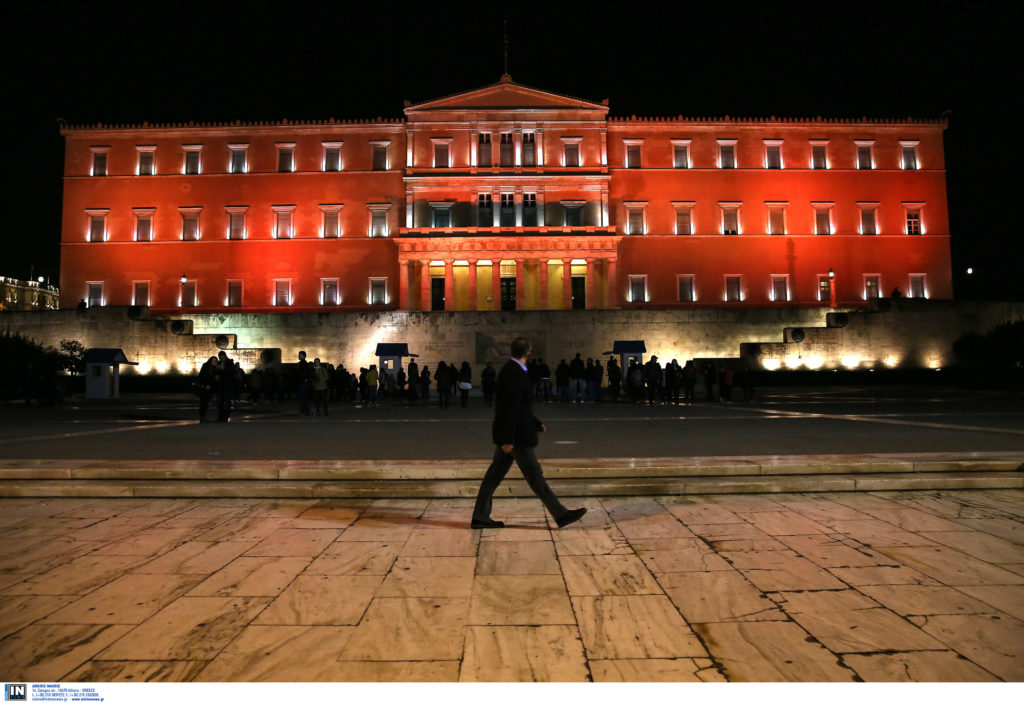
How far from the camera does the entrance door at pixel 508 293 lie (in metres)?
40.0

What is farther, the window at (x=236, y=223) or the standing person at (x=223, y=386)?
the window at (x=236, y=223)

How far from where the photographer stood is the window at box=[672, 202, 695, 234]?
4128 cm

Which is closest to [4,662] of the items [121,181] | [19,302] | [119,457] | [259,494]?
[259,494]

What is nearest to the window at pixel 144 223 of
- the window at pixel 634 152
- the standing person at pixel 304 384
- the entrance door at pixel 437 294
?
the entrance door at pixel 437 294

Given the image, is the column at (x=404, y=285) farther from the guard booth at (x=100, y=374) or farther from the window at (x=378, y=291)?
the guard booth at (x=100, y=374)

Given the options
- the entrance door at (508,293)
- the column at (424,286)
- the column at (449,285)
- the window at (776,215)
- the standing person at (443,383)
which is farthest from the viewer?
the window at (776,215)

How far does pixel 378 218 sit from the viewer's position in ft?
136

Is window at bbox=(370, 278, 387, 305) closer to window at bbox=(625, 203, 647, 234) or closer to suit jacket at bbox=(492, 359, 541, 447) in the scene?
window at bbox=(625, 203, 647, 234)

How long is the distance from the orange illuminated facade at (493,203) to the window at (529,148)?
10 centimetres

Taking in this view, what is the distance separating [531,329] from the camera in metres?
31.5

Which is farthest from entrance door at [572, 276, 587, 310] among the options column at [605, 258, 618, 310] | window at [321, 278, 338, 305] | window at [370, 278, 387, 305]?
window at [321, 278, 338, 305]

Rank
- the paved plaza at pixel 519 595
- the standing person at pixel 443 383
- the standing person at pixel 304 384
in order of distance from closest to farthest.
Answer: the paved plaza at pixel 519 595 → the standing person at pixel 304 384 → the standing person at pixel 443 383

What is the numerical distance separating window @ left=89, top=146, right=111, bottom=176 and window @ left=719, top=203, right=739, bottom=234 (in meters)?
41.0

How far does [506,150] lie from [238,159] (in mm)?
18044
